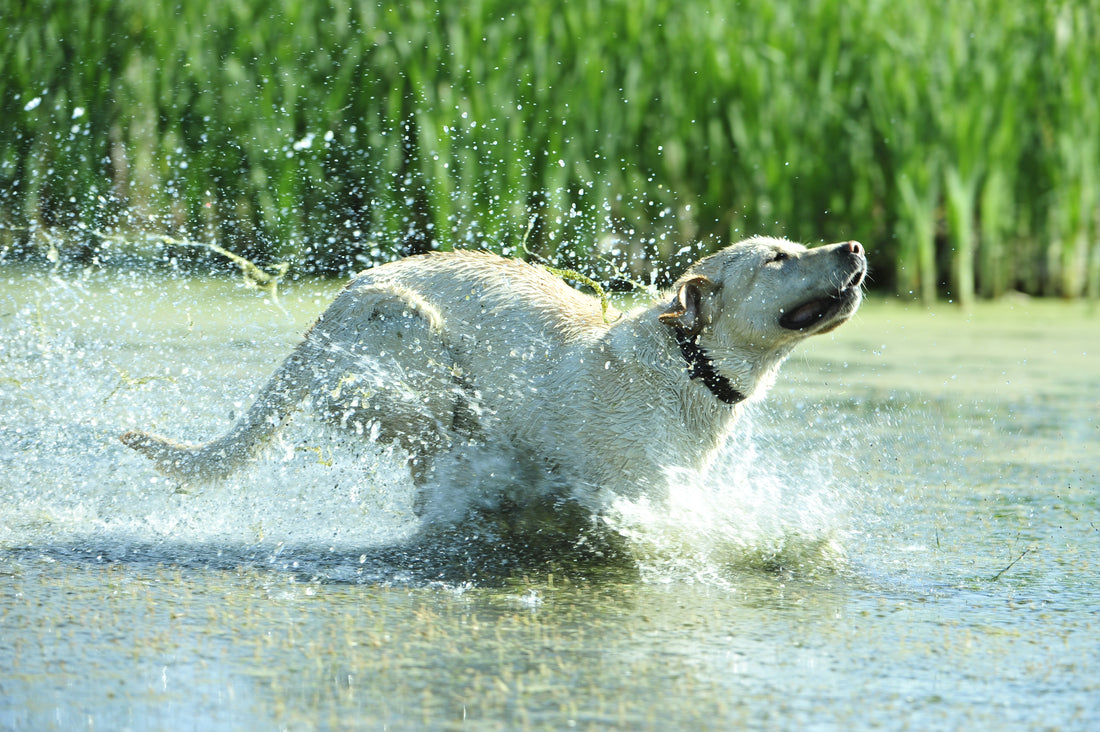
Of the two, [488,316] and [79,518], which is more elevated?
[488,316]

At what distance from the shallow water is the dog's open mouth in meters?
0.57

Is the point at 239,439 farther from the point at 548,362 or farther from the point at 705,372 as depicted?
the point at 705,372

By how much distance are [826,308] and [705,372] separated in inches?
15.2

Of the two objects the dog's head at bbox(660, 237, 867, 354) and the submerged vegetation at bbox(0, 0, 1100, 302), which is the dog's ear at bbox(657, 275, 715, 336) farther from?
the submerged vegetation at bbox(0, 0, 1100, 302)

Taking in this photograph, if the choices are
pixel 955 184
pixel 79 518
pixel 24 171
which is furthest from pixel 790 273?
pixel 24 171

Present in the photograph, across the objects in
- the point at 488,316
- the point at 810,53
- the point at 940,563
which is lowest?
the point at 940,563

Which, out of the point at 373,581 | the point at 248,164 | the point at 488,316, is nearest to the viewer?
the point at 373,581

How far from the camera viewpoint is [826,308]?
12.9 feet

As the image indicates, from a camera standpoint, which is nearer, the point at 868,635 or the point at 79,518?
the point at 868,635

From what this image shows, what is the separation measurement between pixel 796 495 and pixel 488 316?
1.15 metres

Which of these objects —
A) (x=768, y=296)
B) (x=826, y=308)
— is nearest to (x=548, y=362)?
(x=768, y=296)

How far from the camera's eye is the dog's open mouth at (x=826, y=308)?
3.92 meters

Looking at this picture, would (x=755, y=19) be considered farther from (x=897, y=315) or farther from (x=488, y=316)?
(x=488, y=316)

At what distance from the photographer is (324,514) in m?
4.21
